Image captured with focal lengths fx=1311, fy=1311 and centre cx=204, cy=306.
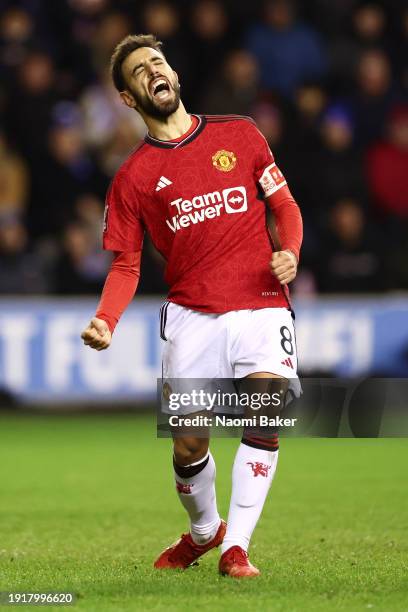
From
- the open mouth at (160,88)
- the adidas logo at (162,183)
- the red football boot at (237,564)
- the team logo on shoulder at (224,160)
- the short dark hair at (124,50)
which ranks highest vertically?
the short dark hair at (124,50)

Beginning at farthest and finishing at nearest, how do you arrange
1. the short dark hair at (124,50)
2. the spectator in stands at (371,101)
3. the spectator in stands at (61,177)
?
the spectator in stands at (371,101) → the spectator in stands at (61,177) → the short dark hair at (124,50)

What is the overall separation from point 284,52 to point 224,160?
9079 millimetres

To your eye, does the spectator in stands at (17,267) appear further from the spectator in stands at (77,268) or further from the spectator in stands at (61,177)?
the spectator in stands at (61,177)

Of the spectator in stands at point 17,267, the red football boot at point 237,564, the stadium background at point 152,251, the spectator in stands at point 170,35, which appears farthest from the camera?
the spectator in stands at point 170,35

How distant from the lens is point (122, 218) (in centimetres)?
572

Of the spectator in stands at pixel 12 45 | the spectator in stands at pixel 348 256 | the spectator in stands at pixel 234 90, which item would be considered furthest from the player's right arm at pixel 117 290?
the spectator in stands at pixel 12 45

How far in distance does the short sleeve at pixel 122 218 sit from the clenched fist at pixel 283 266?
0.70 meters

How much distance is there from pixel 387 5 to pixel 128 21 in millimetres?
3343

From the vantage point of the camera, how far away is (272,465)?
552cm

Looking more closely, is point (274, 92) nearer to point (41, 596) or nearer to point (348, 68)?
point (348, 68)

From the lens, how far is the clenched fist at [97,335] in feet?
17.7

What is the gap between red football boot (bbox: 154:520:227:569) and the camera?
577 cm

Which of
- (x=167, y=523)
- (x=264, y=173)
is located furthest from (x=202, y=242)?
(x=167, y=523)

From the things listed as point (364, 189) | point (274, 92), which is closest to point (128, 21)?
point (274, 92)
